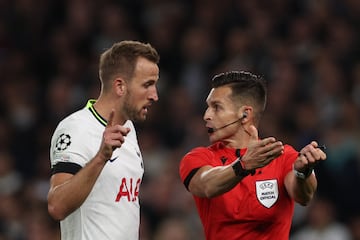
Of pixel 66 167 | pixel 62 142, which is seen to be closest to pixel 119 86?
pixel 62 142

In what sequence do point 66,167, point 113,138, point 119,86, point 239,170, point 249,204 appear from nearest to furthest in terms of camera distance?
1. point 113,138
2. point 239,170
3. point 66,167
4. point 249,204
5. point 119,86

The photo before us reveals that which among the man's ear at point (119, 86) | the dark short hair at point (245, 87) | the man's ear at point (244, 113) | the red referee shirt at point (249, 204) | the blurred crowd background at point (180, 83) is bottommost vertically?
the red referee shirt at point (249, 204)

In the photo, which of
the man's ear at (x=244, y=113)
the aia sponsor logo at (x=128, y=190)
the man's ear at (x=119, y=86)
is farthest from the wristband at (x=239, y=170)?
the man's ear at (x=119, y=86)

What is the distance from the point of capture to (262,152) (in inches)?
198

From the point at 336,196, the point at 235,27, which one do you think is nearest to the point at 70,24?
the point at 235,27

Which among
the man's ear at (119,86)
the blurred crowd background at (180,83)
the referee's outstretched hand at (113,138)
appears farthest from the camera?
the blurred crowd background at (180,83)

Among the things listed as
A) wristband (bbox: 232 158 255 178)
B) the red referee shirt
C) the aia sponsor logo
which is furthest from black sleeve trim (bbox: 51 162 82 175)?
wristband (bbox: 232 158 255 178)

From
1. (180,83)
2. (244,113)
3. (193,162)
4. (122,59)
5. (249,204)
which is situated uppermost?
(180,83)

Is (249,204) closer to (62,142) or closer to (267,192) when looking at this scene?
(267,192)

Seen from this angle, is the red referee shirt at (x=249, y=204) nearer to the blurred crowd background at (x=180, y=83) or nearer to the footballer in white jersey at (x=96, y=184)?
the footballer in white jersey at (x=96, y=184)

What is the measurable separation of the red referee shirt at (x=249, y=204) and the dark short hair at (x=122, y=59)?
60 centimetres

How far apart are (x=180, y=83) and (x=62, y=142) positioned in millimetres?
5795

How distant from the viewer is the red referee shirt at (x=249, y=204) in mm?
5523

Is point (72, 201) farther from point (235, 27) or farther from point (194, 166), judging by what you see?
point (235, 27)
